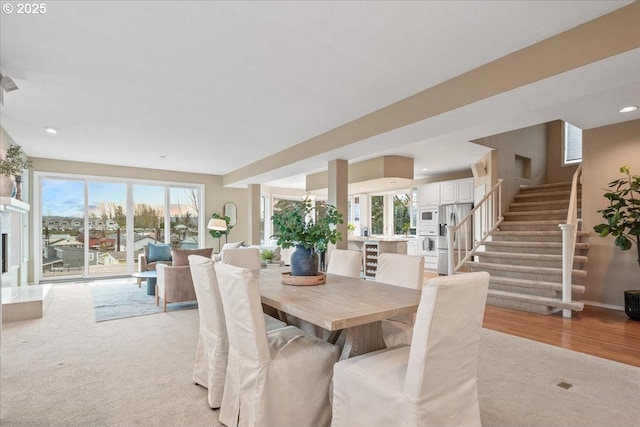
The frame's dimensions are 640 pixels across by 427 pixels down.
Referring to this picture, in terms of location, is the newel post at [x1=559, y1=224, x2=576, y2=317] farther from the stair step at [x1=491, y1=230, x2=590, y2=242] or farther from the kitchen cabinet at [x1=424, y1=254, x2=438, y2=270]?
the kitchen cabinet at [x1=424, y1=254, x2=438, y2=270]

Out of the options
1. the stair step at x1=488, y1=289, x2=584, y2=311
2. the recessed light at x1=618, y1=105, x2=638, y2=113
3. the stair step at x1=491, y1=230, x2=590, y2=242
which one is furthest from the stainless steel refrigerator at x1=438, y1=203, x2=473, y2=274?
the recessed light at x1=618, y1=105, x2=638, y2=113

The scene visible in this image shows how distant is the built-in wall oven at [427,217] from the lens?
26.8 ft

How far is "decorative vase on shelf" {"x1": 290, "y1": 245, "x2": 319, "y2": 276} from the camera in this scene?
2.45 m

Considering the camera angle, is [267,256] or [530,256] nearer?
[530,256]

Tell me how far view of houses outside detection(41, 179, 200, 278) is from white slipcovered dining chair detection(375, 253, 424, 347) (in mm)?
6618

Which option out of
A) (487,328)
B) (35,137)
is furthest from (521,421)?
(35,137)

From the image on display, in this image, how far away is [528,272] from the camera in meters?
4.70

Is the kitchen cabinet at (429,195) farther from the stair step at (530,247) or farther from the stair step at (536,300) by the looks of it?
the stair step at (536,300)

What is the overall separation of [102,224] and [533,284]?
820 centimetres

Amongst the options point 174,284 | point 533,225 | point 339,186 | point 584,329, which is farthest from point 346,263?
point 533,225

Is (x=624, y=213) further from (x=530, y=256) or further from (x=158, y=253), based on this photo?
(x=158, y=253)

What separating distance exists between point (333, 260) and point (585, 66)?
7.96 feet

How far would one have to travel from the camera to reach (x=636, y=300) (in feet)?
12.4

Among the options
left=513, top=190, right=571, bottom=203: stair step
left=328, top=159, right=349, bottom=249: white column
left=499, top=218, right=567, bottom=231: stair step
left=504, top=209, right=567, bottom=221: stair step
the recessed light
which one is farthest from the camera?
left=513, top=190, right=571, bottom=203: stair step
